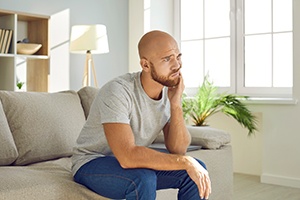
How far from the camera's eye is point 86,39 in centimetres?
435

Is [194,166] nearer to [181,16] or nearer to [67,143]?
[67,143]

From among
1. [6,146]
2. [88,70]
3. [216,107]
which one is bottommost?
[6,146]

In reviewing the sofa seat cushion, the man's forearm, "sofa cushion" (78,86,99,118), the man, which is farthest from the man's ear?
"sofa cushion" (78,86,99,118)

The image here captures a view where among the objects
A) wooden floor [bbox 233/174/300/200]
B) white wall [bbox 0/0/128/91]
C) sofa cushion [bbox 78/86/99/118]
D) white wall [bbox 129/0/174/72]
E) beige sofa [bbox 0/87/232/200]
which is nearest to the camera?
beige sofa [bbox 0/87/232/200]

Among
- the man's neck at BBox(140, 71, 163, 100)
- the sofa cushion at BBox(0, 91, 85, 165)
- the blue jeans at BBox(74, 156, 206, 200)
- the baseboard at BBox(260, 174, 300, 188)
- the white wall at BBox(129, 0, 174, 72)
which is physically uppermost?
the white wall at BBox(129, 0, 174, 72)

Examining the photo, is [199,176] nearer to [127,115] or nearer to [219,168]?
[127,115]

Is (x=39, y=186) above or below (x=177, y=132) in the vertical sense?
below

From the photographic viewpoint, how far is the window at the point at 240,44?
436 cm

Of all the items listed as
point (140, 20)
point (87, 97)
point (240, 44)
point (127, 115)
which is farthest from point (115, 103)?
point (140, 20)

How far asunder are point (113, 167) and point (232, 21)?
328 cm

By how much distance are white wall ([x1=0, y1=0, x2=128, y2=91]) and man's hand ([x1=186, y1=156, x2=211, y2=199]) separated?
3.04m

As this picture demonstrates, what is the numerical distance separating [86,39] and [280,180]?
2.17m

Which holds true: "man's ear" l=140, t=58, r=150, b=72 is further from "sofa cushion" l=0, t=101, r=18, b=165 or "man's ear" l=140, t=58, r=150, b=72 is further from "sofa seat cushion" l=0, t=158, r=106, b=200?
"sofa cushion" l=0, t=101, r=18, b=165

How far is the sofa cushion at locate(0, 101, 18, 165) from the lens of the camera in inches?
88.5
